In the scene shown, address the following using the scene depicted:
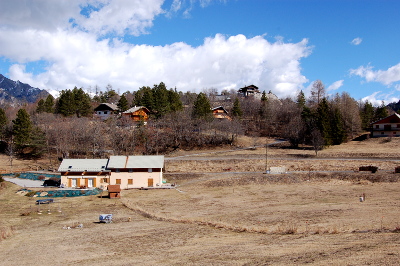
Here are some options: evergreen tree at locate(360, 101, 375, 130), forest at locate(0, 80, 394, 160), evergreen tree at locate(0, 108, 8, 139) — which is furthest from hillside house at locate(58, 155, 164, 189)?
evergreen tree at locate(360, 101, 375, 130)

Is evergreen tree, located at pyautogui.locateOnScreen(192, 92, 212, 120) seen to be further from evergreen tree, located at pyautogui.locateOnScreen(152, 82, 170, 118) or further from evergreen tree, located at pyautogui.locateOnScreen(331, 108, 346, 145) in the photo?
evergreen tree, located at pyautogui.locateOnScreen(331, 108, 346, 145)

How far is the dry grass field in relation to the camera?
17453 mm

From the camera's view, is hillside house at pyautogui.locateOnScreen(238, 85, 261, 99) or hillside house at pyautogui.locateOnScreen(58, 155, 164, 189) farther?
hillside house at pyautogui.locateOnScreen(238, 85, 261, 99)

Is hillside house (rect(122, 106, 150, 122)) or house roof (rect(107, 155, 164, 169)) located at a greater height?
hillside house (rect(122, 106, 150, 122))

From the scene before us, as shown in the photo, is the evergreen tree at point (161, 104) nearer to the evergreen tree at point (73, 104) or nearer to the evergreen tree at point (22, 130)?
the evergreen tree at point (73, 104)

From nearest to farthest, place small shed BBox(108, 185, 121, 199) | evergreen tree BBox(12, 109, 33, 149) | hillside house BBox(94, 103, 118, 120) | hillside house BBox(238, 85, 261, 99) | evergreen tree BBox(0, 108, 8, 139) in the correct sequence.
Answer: small shed BBox(108, 185, 121, 199) → evergreen tree BBox(12, 109, 33, 149) → evergreen tree BBox(0, 108, 8, 139) → hillside house BBox(94, 103, 118, 120) → hillside house BBox(238, 85, 261, 99)

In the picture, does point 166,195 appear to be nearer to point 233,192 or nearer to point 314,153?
point 233,192

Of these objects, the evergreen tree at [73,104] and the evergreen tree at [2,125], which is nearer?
the evergreen tree at [2,125]

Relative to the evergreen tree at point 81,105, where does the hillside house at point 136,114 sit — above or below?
below

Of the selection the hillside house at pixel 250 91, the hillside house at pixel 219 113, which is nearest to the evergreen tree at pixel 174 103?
the hillside house at pixel 219 113

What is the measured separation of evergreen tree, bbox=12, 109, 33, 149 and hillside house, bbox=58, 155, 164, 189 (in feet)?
84.1

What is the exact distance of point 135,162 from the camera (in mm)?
49094

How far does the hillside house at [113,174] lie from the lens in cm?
4728

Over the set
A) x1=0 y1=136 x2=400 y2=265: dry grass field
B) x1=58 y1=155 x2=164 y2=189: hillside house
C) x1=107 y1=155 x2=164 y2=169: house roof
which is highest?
x1=107 y1=155 x2=164 y2=169: house roof
